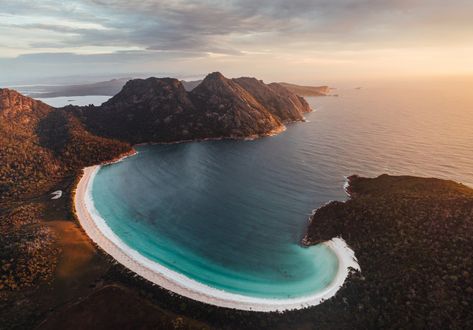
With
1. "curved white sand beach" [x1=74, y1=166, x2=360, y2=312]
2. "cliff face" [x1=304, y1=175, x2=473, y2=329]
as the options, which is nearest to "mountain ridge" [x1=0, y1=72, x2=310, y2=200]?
"curved white sand beach" [x1=74, y1=166, x2=360, y2=312]

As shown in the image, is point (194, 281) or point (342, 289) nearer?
point (342, 289)

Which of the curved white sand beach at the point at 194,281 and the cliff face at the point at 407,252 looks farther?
the curved white sand beach at the point at 194,281

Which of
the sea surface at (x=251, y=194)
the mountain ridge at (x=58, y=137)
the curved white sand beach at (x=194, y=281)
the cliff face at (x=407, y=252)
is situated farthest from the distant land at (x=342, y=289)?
the mountain ridge at (x=58, y=137)

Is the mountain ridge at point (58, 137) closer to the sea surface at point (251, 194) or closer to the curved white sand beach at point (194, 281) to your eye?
the sea surface at point (251, 194)

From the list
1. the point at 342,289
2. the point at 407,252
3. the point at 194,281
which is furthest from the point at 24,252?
the point at 407,252

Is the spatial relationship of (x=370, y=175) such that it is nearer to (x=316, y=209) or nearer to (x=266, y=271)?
(x=316, y=209)

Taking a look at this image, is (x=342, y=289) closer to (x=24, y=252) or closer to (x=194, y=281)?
(x=194, y=281)
